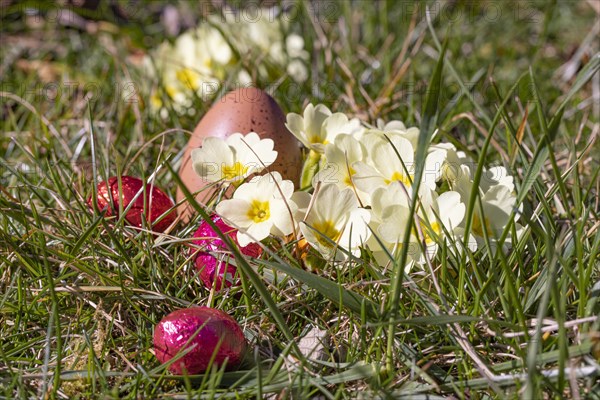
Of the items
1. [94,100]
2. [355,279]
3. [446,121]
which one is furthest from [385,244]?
[94,100]

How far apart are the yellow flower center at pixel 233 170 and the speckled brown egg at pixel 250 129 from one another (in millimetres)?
77

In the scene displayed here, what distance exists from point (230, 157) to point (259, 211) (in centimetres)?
19

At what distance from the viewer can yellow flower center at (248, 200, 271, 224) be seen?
1559mm

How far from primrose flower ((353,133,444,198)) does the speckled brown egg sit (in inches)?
9.3

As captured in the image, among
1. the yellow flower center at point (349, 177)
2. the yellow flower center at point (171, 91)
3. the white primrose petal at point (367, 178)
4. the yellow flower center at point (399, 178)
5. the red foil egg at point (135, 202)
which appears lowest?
the yellow flower center at point (171, 91)

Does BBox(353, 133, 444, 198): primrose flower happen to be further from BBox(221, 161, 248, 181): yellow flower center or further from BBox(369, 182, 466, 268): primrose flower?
BBox(221, 161, 248, 181): yellow flower center

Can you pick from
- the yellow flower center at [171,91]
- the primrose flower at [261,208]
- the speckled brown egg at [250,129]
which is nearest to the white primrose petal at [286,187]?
the primrose flower at [261,208]

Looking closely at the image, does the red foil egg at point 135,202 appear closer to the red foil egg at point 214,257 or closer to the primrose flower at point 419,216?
the red foil egg at point 214,257

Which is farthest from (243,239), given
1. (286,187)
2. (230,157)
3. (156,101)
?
(156,101)

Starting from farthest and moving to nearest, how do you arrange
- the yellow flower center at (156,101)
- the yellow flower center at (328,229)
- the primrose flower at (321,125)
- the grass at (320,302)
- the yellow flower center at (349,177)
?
the yellow flower center at (156,101), the primrose flower at (321,125), the yellow flower center at (349,177), the yellow flower center at (328,229), the grass at (320,302)

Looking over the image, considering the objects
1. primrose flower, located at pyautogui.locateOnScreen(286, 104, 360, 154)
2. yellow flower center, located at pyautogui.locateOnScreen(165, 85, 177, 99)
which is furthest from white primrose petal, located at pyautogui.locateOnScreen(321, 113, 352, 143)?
yellow flower center, located at pyautogui.locateOnScreen(165, 85, 177, 99)

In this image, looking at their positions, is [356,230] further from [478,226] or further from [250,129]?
[250,129]

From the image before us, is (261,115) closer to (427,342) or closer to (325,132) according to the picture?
(325,132)

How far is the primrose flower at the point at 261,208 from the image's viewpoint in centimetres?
152
